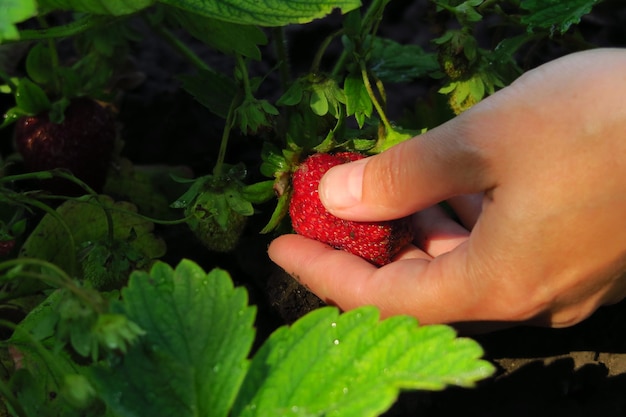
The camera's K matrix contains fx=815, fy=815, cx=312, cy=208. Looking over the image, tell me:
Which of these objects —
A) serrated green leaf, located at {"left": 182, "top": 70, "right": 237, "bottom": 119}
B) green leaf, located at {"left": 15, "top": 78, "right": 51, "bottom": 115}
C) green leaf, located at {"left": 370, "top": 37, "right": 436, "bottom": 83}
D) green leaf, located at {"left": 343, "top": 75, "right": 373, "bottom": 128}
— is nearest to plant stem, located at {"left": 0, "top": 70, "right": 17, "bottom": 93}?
green leaf, located at {"left": 15, "top": 78, "right": 51, "bottom": 115}

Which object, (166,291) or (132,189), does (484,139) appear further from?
(132,189)

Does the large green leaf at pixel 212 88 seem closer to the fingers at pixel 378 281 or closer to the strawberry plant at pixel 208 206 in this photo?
the strawberry plant at pixel 208 206

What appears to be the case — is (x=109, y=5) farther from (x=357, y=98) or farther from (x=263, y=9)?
(x=357, y=98)

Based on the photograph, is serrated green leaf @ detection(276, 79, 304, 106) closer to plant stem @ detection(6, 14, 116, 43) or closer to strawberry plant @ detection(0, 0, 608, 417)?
strawberry plant @ detection(0, 0, 608, 417)

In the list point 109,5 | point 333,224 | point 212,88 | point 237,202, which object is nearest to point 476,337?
point 333,224

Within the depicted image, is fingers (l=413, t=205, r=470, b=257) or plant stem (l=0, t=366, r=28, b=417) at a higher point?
plant stem (l=0, t=366, r=28, b=417)

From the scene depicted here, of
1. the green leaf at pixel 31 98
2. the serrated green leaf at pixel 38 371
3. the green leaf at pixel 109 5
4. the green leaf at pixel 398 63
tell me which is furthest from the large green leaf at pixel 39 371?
the green leaf at pixel 398 63

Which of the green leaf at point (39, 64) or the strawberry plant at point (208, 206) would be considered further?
the green leaf at point (39, 64)
